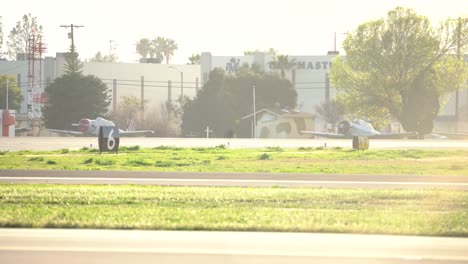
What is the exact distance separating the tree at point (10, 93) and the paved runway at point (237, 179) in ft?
301

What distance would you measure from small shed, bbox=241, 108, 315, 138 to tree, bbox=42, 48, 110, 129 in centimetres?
1920

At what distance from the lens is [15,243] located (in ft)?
36.8

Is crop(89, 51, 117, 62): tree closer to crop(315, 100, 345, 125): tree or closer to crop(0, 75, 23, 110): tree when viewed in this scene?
crop(0, 75, 23, 110): tree

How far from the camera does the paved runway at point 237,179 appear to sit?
23.8m

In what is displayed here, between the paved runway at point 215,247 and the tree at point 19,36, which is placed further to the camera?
the tree at point 19,36

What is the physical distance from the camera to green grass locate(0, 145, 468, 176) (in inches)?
1277

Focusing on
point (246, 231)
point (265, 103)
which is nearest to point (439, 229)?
point (246, 231)

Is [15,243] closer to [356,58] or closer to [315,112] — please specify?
[356,58]

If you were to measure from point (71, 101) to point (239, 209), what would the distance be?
8474 cm

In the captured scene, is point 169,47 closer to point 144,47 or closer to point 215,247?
point 144,47

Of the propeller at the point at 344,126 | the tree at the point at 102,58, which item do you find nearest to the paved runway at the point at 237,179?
the propeller at the point at 344,126

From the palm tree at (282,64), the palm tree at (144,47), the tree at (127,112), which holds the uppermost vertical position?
the palm tree at (144,47)

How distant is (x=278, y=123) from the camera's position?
96250 millimetres

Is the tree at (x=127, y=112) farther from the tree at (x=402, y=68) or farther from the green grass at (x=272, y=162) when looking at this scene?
the green grass at (x=272, y=162)
